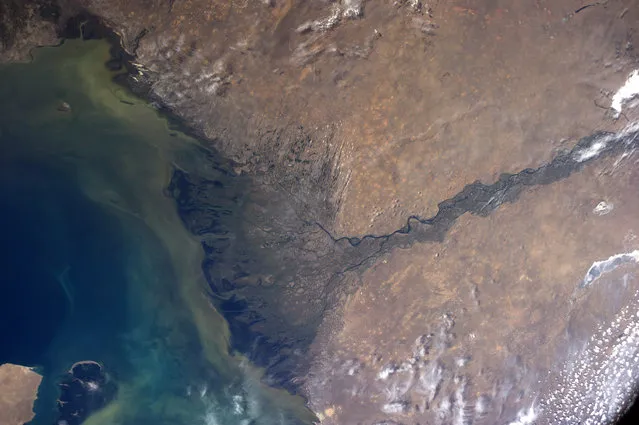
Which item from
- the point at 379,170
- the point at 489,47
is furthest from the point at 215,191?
the point at 489,47

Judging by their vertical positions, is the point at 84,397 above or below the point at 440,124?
below

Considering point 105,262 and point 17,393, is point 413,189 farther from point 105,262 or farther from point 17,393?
point 17,393

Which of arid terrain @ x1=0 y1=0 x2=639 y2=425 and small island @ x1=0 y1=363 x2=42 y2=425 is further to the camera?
small island @ x1=0 y1=363 x2=42 y2=425

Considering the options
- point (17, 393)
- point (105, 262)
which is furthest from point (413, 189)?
point (17, 393)

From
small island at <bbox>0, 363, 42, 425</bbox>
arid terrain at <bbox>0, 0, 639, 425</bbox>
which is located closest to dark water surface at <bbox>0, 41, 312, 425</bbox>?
small island at <bbox>0, 363, 42, 425</bbox>

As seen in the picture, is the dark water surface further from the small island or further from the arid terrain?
the arid terrain

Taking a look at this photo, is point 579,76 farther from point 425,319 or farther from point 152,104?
point 152,104

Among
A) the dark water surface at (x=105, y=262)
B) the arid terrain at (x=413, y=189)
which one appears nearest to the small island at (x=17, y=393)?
the dark water surface at (x=105, y=262)

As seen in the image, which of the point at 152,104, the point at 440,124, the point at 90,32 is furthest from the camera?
the point at 440,124

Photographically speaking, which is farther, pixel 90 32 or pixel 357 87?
pixel 357 87
